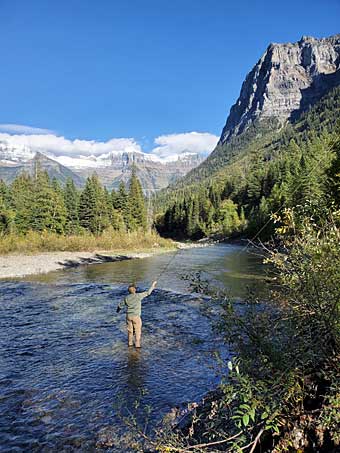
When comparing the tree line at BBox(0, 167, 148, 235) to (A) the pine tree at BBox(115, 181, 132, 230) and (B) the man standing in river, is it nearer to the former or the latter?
(A) the pine tree at BBox(115, 181, 132, 230)

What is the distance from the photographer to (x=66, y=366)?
32.9ft

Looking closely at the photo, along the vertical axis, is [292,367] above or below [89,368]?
above

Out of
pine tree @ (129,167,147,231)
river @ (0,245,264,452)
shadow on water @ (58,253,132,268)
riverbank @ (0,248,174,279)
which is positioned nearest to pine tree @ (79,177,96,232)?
pine tree @ (129,167,147,231)

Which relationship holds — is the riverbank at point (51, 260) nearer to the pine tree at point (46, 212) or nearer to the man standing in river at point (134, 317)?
the pine tree at point (46, 212)

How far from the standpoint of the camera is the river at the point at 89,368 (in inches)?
271

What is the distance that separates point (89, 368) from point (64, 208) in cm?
5492

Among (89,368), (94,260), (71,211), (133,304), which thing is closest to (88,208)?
(71,211)

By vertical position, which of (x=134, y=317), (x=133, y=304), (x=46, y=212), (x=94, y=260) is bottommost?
(x=94, y=260)

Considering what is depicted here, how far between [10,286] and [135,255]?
80.1 feet

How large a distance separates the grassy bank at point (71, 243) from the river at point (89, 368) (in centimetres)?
2489

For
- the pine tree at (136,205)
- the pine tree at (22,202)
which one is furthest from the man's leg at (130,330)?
the pine tree at (136,205)

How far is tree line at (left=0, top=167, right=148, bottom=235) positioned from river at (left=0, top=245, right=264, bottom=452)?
36731mm

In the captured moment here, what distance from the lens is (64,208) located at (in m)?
62.0

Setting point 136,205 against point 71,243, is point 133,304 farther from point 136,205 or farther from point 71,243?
point 136,205
